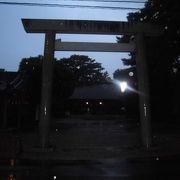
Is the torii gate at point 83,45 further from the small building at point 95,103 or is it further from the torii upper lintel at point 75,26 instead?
the small building at point 95,103

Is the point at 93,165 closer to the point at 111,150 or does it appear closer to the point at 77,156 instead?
the point at 77,156

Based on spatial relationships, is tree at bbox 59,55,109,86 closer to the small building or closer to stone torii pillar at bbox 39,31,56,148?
the small building

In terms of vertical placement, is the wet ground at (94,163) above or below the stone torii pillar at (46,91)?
below

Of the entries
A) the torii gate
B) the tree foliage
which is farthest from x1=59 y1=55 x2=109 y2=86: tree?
the torii gate

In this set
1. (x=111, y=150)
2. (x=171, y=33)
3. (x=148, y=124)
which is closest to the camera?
(x=111, y=150)

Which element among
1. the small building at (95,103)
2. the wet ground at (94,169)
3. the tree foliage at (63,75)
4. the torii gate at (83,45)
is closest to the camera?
A: the wet ground at (94,169)

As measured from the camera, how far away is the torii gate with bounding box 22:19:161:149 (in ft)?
71.0

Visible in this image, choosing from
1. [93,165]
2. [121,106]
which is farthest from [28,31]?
[121,106]

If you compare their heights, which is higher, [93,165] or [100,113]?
[100,113]

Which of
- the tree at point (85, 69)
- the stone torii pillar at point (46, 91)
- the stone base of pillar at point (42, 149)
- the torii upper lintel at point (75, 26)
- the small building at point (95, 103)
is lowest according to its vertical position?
the stone base of pillar at point (42, 149)

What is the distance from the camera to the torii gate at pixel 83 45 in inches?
852

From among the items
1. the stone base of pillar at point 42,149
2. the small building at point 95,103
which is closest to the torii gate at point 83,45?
the stone base of pillar at point 42,149

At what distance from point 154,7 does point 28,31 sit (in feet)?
63.6

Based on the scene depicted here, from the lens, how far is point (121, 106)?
84250mm
